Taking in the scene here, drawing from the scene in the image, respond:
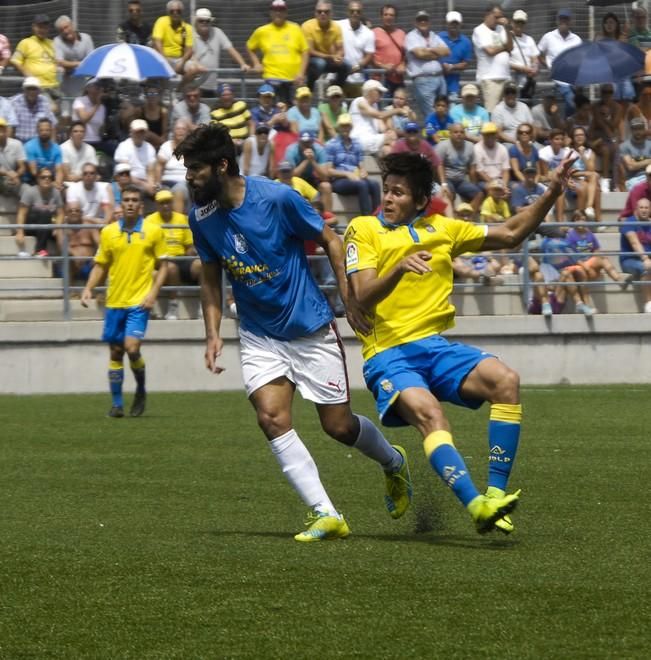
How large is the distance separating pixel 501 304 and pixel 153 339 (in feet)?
14.0

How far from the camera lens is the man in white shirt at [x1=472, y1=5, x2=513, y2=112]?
22250 millimetres

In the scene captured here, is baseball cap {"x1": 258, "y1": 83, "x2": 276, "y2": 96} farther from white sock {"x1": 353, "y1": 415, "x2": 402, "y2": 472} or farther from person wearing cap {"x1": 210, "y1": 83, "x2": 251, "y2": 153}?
white sock {"x1": 353, "y1": 415, "x2": 402, "y2": 472}

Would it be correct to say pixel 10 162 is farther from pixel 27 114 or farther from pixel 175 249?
pixel 175 249

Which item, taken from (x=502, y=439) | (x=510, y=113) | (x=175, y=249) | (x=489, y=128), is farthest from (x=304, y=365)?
(x=510, y=113)

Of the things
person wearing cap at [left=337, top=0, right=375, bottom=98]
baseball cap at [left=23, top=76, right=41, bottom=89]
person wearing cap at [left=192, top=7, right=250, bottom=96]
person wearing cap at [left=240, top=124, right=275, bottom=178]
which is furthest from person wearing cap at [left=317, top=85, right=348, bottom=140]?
baseball cap at [left=23, top=76, right=41, bottom=89]

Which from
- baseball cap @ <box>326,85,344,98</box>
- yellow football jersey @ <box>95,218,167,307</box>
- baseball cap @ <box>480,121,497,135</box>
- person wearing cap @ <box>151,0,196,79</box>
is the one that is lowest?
yellow football jersey @ <box>95,218,167,307</box>

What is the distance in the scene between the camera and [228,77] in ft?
75.7

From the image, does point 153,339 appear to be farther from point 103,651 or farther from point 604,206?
point 103,651

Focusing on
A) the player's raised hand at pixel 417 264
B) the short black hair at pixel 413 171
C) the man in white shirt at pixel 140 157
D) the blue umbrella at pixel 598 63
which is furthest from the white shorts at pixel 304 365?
the blue umbrella at pixel 598 63

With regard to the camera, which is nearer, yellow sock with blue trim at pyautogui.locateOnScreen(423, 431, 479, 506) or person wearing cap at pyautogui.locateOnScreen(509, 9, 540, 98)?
yellow sock with blue trim at pyautogui.locateOnScreen(423, 431, 479, 506)

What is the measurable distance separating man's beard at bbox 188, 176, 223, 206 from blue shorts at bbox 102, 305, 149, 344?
7.90m

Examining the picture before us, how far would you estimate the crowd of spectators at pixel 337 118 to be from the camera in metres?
19.5

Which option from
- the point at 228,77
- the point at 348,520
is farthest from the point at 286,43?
the point at 348,520

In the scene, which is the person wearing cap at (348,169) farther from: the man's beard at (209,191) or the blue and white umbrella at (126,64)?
the man's beard at (209,191)
